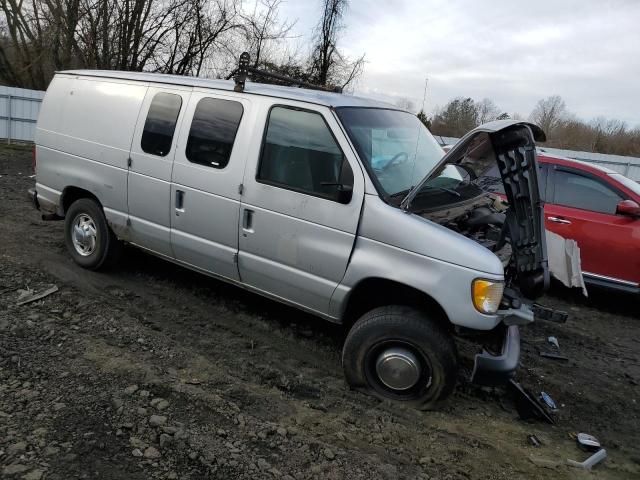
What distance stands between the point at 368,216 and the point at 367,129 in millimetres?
785

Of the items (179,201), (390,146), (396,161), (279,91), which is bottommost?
(179,201)

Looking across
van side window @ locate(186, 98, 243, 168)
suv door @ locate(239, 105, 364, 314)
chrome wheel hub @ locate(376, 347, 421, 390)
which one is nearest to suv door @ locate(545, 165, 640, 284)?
chrome wheel hub @ locate(376, 347, 421, 390)

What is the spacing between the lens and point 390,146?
4203mm

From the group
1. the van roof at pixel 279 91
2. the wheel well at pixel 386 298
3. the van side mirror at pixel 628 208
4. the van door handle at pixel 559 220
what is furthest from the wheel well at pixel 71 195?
the van side mirror at pixel 628 208

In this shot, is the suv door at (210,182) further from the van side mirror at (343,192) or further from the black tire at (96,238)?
the black tire at (96,238)

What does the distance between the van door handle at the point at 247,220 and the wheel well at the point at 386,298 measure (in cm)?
101

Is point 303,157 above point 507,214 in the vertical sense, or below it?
above

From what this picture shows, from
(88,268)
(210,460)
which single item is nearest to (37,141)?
(88,268)

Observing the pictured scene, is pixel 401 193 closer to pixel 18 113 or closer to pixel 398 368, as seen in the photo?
pixel 398 368

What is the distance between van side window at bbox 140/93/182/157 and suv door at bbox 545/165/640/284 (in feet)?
15.4

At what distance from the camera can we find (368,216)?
371 centimetres

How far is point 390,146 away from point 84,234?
3415 mm

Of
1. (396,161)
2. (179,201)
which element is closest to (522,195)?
(396,161)

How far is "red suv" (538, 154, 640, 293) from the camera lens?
623 centimetres
